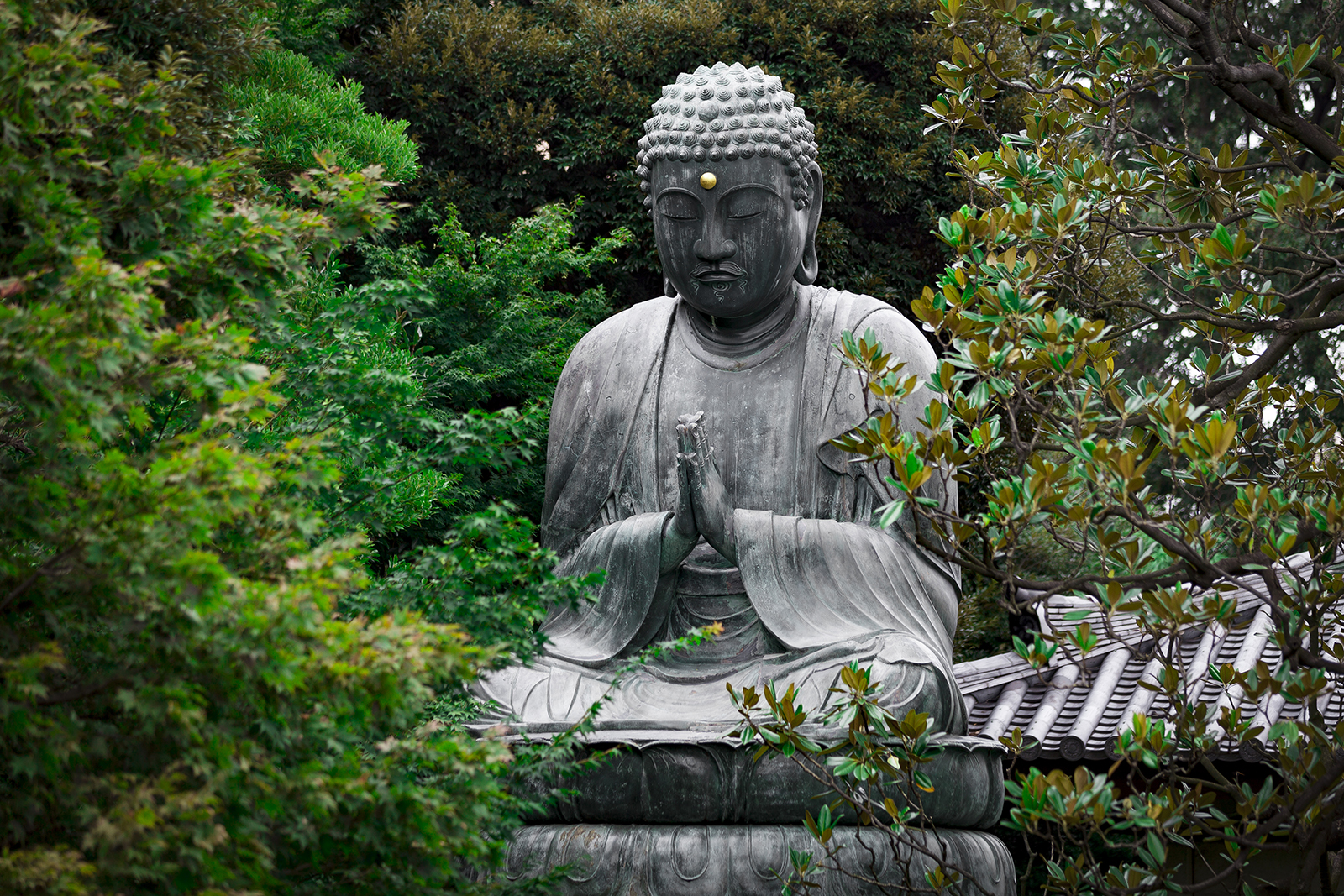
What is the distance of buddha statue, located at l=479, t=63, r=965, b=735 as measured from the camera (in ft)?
14.7

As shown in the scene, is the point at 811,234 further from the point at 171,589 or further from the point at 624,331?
the point at 171,589

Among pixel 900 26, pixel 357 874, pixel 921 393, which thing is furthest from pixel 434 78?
pixel 357 874

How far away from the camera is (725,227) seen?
5000 millimetres

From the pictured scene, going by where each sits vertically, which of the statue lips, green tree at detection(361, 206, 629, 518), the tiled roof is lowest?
the tiled roof

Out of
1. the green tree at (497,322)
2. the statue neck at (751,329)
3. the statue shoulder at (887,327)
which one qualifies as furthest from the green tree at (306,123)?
the statue shoulder at (887,327)

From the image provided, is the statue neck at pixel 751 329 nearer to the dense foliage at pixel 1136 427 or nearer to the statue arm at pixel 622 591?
the statue arm at pixel 622 591

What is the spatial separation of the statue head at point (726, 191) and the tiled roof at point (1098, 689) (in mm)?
3082

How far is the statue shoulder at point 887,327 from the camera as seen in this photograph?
4.98 m

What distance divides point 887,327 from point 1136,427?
53.1 inches

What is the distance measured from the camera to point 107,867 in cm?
234

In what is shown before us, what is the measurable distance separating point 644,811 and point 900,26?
785cm

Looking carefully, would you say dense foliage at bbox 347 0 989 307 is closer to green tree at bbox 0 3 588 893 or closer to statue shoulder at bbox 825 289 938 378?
statue shoulder at bbox 825 289 938 378

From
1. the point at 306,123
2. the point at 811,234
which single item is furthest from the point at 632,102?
the point at 811,234

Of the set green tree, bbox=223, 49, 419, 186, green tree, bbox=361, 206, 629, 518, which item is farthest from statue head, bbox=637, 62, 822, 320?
green tree, bbox=361, 206, 629, 518
